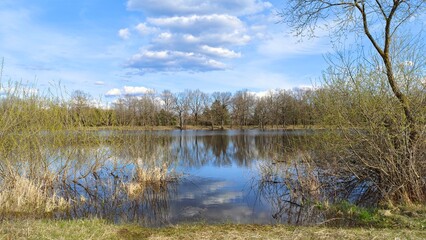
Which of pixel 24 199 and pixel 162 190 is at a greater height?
pixel 24 199

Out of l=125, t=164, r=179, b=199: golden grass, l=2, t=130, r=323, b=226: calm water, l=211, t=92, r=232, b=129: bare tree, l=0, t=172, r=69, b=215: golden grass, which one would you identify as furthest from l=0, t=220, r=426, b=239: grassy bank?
l=211, t=92, r=232, b=129: bare tree

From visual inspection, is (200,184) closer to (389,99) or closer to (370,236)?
(389,99)

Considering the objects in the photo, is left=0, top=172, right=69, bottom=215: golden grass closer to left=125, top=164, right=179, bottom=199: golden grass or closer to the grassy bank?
left=125, top=164, right=179, bottom=199: golden grass

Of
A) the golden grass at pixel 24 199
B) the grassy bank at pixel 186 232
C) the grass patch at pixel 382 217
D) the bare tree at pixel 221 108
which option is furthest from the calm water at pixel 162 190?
the bare tree at pixel 221 108

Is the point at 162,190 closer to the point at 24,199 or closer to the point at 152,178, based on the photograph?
the point at 152,178

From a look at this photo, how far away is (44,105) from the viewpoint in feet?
39.0

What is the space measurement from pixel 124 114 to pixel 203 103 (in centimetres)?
7174

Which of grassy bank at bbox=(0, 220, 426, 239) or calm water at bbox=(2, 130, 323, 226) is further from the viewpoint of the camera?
calm water at bbox=(2, 130, 323, 226)

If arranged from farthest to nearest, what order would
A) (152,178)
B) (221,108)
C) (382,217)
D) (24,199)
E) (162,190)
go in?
(221,108)
(152,178)
(162,190)
(24,199)
(382,217)

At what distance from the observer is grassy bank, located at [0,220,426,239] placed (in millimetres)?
5801


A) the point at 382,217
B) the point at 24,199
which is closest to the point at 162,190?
the point at 24,199

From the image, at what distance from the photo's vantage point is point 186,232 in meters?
6.66

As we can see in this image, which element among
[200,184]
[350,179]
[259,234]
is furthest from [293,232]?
[200,184]

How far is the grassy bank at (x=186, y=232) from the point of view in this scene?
580cm
